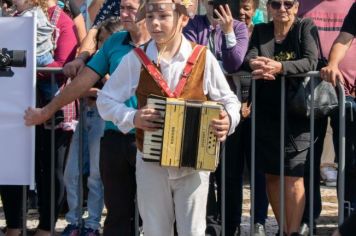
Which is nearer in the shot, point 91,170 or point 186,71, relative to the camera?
point 186,71

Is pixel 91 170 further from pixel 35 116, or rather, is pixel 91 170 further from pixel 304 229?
pixel 304 229

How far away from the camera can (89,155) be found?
6.97 meters

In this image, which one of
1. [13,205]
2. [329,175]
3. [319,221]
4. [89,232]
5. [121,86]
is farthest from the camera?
[329,175]

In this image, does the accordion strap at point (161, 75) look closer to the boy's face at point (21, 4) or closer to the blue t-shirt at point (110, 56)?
the blue t-shirt at point (110, 56)

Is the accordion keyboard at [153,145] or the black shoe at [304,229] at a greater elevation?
the accordion keyboard at [153,145]

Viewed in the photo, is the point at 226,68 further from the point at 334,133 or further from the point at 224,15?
the point at 334,133

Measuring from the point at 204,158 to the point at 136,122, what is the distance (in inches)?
16.2

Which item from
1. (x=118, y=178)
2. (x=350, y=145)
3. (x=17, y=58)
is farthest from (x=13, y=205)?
(x=350, y=145)

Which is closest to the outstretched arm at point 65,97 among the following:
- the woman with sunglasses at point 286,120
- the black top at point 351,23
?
the woman with sunglasses at point 286,120

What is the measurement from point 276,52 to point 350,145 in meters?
0.93

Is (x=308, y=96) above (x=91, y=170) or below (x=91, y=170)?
above

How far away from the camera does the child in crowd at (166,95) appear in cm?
540

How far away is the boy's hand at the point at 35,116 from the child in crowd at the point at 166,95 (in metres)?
0.72

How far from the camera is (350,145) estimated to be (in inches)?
275
